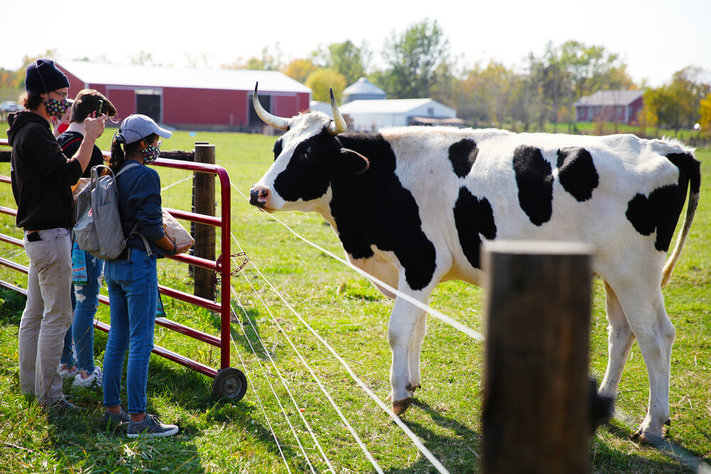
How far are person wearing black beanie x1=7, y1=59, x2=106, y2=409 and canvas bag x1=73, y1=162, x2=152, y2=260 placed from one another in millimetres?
295

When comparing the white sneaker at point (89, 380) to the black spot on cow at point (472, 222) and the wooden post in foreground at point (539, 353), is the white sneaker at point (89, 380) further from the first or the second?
the wooden post in foreground at point (539, 353)

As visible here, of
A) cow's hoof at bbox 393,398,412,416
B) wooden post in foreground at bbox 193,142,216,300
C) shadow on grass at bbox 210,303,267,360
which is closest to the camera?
cow's hoof at bbox 393,398,412,416

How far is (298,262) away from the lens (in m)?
9.10

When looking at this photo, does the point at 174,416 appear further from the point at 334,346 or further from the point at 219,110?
the point at 219,110

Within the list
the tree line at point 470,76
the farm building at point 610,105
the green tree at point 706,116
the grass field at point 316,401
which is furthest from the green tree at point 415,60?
the grass field at point 316,401

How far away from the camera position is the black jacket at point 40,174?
3770 millimetres

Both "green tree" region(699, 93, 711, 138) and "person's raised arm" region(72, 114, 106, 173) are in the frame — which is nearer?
"person's raised arm" region(72, 114, 106, 173)

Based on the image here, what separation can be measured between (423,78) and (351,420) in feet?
311

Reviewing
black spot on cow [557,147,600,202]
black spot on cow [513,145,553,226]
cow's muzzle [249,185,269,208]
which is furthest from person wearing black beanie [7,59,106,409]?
black spot on cow [557,147,600,202]

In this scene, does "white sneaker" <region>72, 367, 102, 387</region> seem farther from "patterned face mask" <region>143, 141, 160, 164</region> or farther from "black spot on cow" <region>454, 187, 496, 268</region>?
"black spot on cow" <region>454, 187, 496, 268</region>

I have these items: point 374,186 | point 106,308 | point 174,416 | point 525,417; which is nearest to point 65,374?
point 174,416

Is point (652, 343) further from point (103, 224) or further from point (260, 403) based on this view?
point (103, 224)

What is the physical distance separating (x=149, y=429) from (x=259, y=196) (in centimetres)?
184

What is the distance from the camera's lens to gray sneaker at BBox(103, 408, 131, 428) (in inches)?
155
